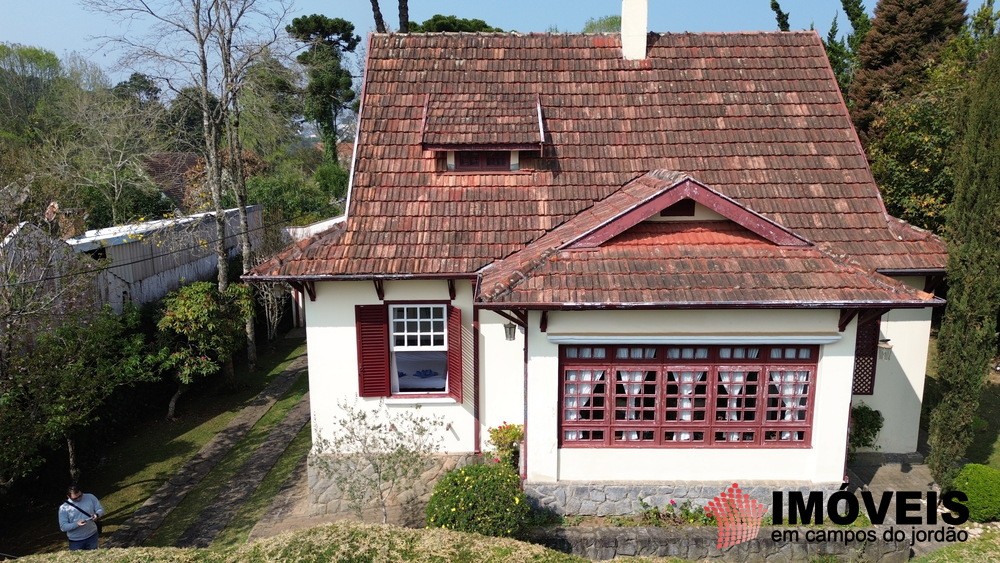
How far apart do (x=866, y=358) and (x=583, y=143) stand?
6495mm

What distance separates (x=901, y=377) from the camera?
35.7 ft

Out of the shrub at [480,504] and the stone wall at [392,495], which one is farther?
the stone wall at [392,495]

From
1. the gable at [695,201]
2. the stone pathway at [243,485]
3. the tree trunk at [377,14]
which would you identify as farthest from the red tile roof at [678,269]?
the tree trunk at [377,14]

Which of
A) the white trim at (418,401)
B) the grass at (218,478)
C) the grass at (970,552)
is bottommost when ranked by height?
the grass at (218,478)

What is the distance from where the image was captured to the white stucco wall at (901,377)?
34.9 ft

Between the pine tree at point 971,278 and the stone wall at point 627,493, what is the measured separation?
260 centimetres

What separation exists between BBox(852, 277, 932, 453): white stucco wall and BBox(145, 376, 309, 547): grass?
1213 cm

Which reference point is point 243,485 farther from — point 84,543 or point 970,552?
point 970,552

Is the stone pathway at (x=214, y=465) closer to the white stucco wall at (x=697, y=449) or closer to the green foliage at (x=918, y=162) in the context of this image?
the white stucco wall at (x=697, y=449)

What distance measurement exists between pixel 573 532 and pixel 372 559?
3.22 meters

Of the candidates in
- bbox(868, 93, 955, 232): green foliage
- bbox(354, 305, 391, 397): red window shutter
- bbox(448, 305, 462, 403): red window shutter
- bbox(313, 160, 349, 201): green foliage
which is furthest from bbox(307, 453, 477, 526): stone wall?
bbox(313, 160, 349, 201): green foliage

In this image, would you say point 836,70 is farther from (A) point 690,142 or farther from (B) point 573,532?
(B) point 573,532

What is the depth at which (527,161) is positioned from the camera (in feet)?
37.7

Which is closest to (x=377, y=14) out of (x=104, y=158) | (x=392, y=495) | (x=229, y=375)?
(x=104, y=158)
